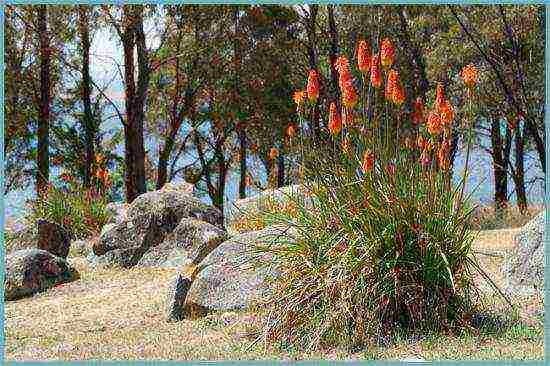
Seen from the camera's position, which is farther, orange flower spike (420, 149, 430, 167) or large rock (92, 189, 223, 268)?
large rock (92, 189, 223, 268)

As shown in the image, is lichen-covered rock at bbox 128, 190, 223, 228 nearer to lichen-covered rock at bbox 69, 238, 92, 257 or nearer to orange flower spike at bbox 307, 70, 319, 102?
lichen-covered rock at bbox 69, 238, 92, 257

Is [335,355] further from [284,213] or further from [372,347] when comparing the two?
[284,213]

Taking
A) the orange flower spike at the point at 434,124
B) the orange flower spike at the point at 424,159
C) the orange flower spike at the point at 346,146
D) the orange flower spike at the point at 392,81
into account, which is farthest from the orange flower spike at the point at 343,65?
the orange flower spike at the point at 424,159

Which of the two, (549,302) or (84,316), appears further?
(84,316)

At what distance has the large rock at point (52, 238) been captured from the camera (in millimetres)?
11266

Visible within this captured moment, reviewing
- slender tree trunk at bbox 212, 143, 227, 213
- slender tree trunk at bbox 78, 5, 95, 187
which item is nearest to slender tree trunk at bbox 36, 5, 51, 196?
slender tree trunk at bbox 78, 5, 95, 187

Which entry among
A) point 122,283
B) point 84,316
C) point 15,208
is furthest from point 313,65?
point 84,316

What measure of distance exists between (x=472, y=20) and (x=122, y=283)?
10.1 meters

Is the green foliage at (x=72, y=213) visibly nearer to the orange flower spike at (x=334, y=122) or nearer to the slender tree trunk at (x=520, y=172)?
the orange flower spike at (x=334, y=122)

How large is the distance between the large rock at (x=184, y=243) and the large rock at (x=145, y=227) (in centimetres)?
4

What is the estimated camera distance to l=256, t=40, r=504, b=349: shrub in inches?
225

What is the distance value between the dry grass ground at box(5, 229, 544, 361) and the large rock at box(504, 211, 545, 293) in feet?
0.59

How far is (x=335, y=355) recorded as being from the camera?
563cm

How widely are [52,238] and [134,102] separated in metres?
6.90
